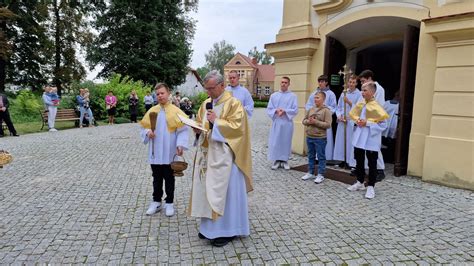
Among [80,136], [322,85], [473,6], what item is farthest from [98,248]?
[80,136]

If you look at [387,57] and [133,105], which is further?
[133,105]

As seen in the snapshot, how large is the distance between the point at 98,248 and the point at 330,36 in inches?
269

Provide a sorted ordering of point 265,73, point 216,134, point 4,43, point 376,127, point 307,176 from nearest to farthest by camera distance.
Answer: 1. point 216,134
2. point 376,127
3. point 307,176
4. point 4,43
5. point 265,73

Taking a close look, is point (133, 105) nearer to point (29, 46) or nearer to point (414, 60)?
point (29, 46)

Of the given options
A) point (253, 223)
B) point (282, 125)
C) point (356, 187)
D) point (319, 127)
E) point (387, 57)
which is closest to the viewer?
point (253, 223)

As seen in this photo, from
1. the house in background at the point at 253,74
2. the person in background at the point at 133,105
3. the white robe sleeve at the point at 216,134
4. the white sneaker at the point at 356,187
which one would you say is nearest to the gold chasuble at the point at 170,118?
the white robe sleeve at the point at 216,134

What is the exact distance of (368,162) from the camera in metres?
5.85

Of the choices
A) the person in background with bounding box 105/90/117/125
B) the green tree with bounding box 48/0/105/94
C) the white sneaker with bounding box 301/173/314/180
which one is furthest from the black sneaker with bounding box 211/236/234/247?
the green tree with bounding box 48/0/105/94

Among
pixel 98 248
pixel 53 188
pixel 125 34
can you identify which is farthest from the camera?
pixel 125 34

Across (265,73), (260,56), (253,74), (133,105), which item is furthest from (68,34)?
(260,56)

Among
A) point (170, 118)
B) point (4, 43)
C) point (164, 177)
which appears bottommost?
point (164, 177)

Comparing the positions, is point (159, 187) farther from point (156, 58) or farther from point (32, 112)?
point (156, 58)

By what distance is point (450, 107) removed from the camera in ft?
21.0

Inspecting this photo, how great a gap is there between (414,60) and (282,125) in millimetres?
2825
